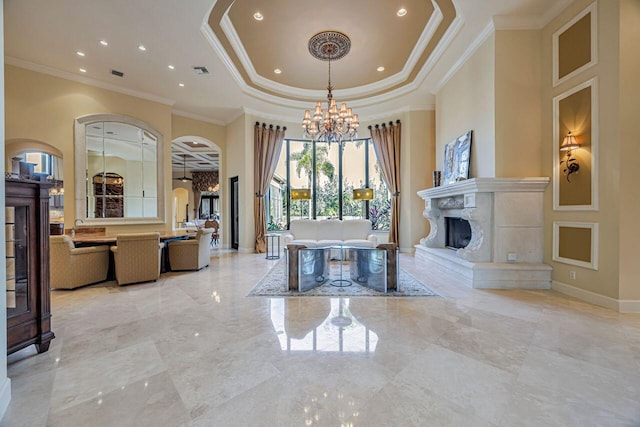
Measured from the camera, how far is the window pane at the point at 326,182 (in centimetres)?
884

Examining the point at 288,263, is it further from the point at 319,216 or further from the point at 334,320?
the point at 319,216

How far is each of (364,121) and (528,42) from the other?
4.58m

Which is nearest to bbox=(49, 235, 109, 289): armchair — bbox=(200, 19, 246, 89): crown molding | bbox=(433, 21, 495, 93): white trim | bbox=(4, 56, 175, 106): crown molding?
bbox=(4, 56, 175, 106): crown molding

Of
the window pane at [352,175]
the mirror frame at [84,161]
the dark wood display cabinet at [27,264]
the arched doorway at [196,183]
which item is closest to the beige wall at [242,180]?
the mirror frame at [84,161]

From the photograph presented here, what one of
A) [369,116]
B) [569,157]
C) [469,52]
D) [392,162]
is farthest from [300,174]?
[569,157]

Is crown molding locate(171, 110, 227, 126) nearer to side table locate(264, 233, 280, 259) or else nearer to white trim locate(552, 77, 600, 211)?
side table locate(264, 233, 280, 259)

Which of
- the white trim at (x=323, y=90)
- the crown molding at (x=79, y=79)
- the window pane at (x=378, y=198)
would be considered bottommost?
the window pane at (x=378, y=198)

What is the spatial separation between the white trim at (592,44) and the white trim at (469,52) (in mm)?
882

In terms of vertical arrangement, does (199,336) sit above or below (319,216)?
below

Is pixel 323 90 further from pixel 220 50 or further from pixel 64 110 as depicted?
pixel 64 110

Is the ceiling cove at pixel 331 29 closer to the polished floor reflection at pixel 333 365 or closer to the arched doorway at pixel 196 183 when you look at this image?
the polished floor reflection at pixel 333 365

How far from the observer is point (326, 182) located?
887 centimetres

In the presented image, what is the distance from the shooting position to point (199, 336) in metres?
2.70

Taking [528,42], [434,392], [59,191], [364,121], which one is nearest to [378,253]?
[434,392]
